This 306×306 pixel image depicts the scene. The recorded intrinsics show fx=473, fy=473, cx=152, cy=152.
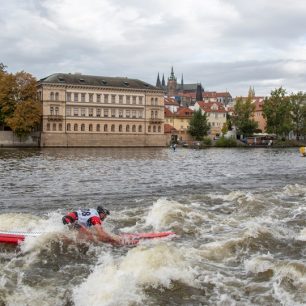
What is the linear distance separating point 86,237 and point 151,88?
3956 inches

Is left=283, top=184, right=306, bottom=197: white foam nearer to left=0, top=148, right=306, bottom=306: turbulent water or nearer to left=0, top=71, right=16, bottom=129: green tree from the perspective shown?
left=0, top=148, right=306, bottom=306: turbulent water

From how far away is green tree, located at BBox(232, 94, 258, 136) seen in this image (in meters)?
119

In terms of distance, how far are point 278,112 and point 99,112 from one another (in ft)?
147

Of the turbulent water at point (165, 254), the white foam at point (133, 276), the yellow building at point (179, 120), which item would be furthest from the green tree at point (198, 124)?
the white foam at point (133, 276)

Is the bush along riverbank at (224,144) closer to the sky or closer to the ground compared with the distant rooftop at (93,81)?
closer to the ground

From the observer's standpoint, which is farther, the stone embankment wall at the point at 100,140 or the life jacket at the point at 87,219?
the stone embankment wall at the point at 100,140

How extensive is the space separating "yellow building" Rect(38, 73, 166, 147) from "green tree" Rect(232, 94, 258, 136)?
20.0m

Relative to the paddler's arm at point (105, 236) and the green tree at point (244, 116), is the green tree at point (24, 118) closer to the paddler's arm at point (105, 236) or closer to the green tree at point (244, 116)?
the green tree at point (244, 116)

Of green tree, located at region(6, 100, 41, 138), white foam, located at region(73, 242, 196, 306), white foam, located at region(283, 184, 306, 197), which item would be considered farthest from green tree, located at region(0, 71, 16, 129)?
white foam, located at region(73, 242, 196, 306)

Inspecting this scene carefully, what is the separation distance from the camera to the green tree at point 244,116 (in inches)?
4668

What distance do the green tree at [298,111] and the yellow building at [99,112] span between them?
122ft

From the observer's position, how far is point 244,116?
4692 inches

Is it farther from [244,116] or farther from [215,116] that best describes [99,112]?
[215,116]

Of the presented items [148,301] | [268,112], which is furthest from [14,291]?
[268,112]
